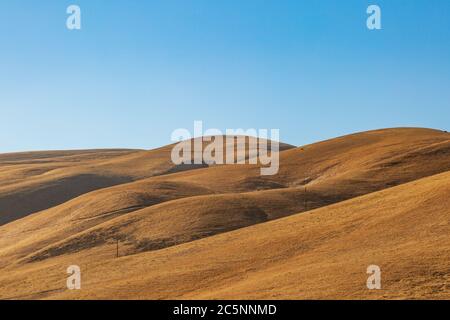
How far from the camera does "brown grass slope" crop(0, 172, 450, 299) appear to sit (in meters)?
28.8

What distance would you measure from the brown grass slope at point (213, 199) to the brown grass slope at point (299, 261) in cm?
400

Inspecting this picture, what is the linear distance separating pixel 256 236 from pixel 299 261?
10.1 m

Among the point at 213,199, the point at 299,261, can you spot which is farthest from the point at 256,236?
the point at 213,199

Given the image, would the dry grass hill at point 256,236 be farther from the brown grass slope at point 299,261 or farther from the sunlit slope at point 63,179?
the sunlit slope at point 63,179

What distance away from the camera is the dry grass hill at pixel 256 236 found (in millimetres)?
30953

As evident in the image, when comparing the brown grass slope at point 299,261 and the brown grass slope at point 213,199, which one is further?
the brown grass slope at point 213,199

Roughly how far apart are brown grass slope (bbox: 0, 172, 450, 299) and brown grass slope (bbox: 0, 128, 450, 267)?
3996 millimetres

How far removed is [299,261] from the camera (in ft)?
119

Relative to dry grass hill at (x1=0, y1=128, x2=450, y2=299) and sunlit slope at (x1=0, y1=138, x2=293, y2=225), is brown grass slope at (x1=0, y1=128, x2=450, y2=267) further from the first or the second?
sunlit slope at (x1=0, y1=138, x2=293, y2=225)

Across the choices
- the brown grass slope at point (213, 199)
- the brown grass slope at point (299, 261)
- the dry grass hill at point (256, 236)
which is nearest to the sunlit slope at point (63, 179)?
the dry grass hill at point (256, 236)

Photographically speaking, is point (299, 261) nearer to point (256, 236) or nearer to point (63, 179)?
point (256, 236)
